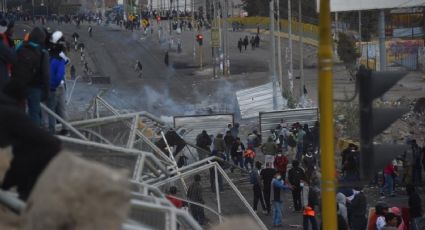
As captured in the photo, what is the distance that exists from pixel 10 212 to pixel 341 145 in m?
→ 26.8

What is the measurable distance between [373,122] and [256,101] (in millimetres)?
38560

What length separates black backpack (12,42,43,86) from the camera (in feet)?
29.9

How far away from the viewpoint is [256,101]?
1761 inches

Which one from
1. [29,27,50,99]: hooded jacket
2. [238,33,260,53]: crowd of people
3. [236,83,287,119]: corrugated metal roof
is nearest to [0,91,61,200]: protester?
[29,27,50,99]: hooded jacket

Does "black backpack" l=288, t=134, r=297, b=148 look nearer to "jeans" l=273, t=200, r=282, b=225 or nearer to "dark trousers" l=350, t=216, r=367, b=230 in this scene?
"jeans" l=273, t=200, r=282, b=225

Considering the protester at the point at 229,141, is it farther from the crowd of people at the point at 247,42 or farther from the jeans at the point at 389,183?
the crowd of people at the point at 247,42

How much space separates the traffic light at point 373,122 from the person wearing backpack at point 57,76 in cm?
487

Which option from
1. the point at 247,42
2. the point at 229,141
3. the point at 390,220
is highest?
the point at 247,42

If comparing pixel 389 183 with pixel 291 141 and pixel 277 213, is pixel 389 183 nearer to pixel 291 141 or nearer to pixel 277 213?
pixel 277 213

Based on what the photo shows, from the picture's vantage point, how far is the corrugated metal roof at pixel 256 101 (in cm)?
4385

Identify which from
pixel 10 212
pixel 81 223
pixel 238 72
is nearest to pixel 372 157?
pixel 10 212

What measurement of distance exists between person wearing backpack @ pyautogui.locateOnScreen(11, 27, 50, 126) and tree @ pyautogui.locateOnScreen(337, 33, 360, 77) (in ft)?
173

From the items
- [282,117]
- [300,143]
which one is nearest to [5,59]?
[300,143]

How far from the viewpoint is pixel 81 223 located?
374 centimetres
